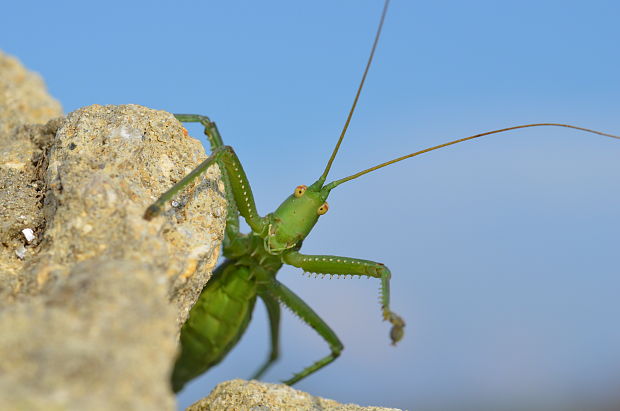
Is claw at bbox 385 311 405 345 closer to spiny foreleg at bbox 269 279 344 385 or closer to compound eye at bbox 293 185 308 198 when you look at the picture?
compound eye at bbox 293 185 308 198

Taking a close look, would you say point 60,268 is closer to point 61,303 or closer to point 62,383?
point 61,303

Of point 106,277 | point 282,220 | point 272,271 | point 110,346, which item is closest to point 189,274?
point 106,277

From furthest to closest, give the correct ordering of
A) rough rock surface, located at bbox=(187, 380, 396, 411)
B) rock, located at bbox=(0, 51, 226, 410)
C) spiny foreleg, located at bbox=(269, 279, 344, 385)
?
spiny foreleg, located at bbox=(269, 279, 344, 385)
rough rock surface, located at bbox=(187, 380, 396, 411)
rock, located at bbox=(0, 51, 226, 410)

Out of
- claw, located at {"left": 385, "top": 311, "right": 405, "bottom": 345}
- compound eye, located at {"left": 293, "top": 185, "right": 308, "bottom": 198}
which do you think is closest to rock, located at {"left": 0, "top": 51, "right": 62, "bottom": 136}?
compound eye, located at {"left": 293, "top": 185, "right": 308, "bottom": 198}

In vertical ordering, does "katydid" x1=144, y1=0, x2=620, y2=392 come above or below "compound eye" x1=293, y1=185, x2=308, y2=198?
below

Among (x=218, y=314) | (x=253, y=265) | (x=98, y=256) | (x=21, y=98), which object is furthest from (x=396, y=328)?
(x=21, y=98)

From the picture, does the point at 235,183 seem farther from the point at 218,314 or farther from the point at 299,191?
the point at 218,314

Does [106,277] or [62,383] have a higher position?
[106,277]

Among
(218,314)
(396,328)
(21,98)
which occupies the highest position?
(21,98)
